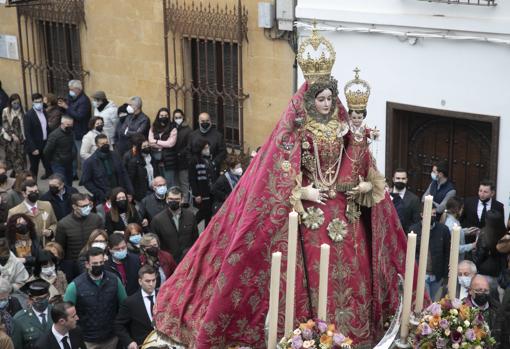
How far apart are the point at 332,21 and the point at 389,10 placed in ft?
2.81

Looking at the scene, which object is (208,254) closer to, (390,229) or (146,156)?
(390,229)

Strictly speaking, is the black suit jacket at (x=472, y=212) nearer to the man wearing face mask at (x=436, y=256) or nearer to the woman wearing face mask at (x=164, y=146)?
the man wearing face mask at (x=436, y=256)

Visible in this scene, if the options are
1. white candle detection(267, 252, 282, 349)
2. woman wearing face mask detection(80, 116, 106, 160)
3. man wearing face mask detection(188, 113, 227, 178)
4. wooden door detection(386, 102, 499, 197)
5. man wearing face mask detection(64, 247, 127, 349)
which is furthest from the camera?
woman wearing face mask detection(80, 116, 106, 160)

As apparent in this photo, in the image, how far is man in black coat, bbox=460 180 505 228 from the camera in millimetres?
10648

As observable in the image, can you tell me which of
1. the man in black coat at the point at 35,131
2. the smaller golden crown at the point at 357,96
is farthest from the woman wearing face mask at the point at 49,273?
the man in black coat at the point at 35,131

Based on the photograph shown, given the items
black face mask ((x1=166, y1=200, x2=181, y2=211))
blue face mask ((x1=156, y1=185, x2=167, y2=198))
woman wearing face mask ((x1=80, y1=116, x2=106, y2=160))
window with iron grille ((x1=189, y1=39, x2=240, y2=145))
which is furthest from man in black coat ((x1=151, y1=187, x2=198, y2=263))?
window with iron grille ((x1=189, y1=39, x2=240, y2=145))

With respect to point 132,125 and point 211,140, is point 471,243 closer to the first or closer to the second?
point 211,140

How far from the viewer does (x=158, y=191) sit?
35.6 ft

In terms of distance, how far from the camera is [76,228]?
396 inches

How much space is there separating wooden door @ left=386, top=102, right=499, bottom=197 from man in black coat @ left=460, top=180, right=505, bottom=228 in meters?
1.11

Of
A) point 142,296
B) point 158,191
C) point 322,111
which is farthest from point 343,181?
point 158,191

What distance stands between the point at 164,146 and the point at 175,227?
10.6ft

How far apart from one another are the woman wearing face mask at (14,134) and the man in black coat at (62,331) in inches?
305

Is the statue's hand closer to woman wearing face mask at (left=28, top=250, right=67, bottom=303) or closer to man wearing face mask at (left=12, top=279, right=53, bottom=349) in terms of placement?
man wearing face mask at (left=12, top=279, right=53, bottom=349)
